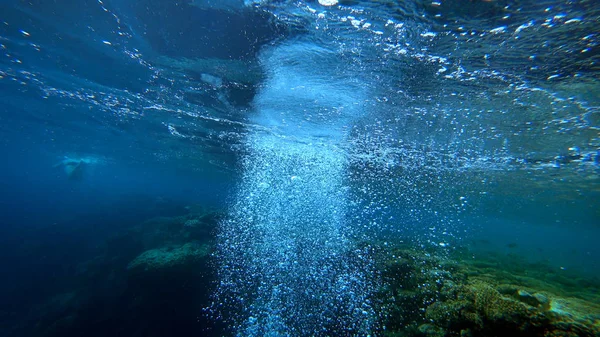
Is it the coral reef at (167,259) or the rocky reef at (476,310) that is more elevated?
the rocky reef at (476,310)

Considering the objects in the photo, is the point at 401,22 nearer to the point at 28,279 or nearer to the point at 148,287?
the point at 148,287

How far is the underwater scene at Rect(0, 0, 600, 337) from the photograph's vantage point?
5672mm

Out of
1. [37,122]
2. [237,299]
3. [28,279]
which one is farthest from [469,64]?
[37,122]

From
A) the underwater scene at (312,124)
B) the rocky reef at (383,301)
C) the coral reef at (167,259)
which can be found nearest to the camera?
the rocky reef at (383,301)

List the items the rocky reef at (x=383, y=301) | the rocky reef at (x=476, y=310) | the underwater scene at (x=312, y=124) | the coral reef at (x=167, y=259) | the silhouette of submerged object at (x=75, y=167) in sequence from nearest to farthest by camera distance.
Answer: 1. the rocky reef at (x=476, y=310)
2. the rocky reef at (x=383, y=301)
3. the underwater scene at (x=312, y=124)
4. the coral reef at (x=167, y=259)
5. the silhouette of submerged object at (x=75, y=167)

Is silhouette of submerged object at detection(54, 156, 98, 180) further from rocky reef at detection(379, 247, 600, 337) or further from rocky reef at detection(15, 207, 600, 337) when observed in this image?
rocky reef at detection(379, 247, 600, 337)

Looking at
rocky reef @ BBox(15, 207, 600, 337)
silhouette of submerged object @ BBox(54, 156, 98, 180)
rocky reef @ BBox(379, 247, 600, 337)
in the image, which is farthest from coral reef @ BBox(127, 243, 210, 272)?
silhouette of submerged object @ BBox(54, 156, 98, 180)

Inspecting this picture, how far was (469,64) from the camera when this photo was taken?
6.76 meters

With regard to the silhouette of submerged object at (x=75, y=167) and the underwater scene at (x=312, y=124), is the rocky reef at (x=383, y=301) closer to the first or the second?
the underwater scene at (x=312, y=124)

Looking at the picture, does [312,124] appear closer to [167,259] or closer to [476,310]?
[167,259]

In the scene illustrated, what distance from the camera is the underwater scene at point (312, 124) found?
18.6ft

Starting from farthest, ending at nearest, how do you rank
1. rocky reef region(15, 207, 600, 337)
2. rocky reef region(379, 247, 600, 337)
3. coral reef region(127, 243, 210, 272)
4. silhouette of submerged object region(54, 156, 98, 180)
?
1. silhouette of submerged object region(54, 156, 98, 180)
2. coral reef region(127, 243, 210, 272)
3. rocky reef region(15, 207, 600, 337)
4. rocky reef region(379, 247, 600, 337)

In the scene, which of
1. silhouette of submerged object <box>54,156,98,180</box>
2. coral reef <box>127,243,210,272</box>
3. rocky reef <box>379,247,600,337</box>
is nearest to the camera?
rocky reef <box>379,247,600,337</box>

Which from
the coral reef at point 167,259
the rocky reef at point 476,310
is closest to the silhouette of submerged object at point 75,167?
the coral reef at point 167,259
